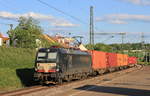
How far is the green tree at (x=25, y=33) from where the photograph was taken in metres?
78.3

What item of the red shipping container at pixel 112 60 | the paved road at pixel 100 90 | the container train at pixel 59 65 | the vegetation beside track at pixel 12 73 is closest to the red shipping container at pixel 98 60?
the red shipping container at pixel 112 60

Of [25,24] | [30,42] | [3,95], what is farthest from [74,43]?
[25,24]

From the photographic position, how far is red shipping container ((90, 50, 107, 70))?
39.5 meters

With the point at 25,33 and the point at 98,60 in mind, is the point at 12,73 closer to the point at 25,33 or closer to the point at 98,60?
the point at 98,60

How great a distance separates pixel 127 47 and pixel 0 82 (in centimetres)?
10442

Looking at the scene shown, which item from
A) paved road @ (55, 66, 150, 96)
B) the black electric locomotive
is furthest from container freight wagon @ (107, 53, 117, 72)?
paved road @ (55, 66, 150, 96)

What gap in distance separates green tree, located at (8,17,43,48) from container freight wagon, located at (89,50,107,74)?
3270 cm

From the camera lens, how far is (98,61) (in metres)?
41.9

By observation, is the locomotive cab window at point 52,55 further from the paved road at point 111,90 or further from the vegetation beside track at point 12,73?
the paved road at point 111,90

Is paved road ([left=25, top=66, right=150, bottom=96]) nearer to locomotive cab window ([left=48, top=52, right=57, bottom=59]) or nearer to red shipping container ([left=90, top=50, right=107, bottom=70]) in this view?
locomotive cab window ([left=48, top=52, right=57, bottom=59])

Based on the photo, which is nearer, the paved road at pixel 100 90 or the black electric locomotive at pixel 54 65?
the paved road at pixel 100 90

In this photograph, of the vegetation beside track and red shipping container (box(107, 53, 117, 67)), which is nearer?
the vegetation beside track

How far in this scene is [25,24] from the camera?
3332 inches

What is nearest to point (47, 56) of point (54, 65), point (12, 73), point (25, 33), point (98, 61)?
point (54, 65)
